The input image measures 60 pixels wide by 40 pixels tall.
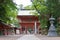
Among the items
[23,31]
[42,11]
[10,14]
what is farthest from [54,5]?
[23,31]

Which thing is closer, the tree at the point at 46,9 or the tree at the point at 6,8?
the tree at the point at 6,8

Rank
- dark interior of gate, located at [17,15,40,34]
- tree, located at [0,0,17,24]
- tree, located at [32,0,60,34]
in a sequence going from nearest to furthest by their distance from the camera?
1. tree, located at [0,0,17,24]
2. tree, located at [32,0,60,34]
3. dark interior of gate, located at [17,15,40,34]

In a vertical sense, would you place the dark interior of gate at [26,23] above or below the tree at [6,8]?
below

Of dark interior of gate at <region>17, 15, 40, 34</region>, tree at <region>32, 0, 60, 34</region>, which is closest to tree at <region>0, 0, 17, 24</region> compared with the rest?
tree at <region>32, 0, 60, 34</region>

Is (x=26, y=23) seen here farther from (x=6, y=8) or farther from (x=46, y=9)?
(x=6, y=8)

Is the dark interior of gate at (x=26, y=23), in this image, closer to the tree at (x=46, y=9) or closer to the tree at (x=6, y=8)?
the tree at (x=46, y=9)

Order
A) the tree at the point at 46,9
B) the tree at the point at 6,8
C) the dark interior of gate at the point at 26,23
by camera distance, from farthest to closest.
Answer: the dark interior of gate at the point at 26,23 → the tree at the point at 46,9 → the tree at the point at 6,8

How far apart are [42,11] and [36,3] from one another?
280 centimetres

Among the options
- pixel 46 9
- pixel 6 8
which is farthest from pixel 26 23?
pixel 6 8

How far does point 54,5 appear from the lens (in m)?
34.4

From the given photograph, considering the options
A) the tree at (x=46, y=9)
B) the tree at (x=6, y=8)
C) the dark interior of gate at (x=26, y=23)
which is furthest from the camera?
the dark interior of gate at (x=26, y=23)

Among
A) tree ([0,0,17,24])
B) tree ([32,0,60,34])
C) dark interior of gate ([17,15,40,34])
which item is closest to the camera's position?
tree ([0,0,17,24])

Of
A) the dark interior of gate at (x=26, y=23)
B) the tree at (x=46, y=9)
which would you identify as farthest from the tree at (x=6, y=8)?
the dark interior of gate at (x=26, y=23)

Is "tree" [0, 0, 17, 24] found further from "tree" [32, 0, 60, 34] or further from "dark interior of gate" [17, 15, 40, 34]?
"dark interior of gate" [17, 15, 40, 34]
